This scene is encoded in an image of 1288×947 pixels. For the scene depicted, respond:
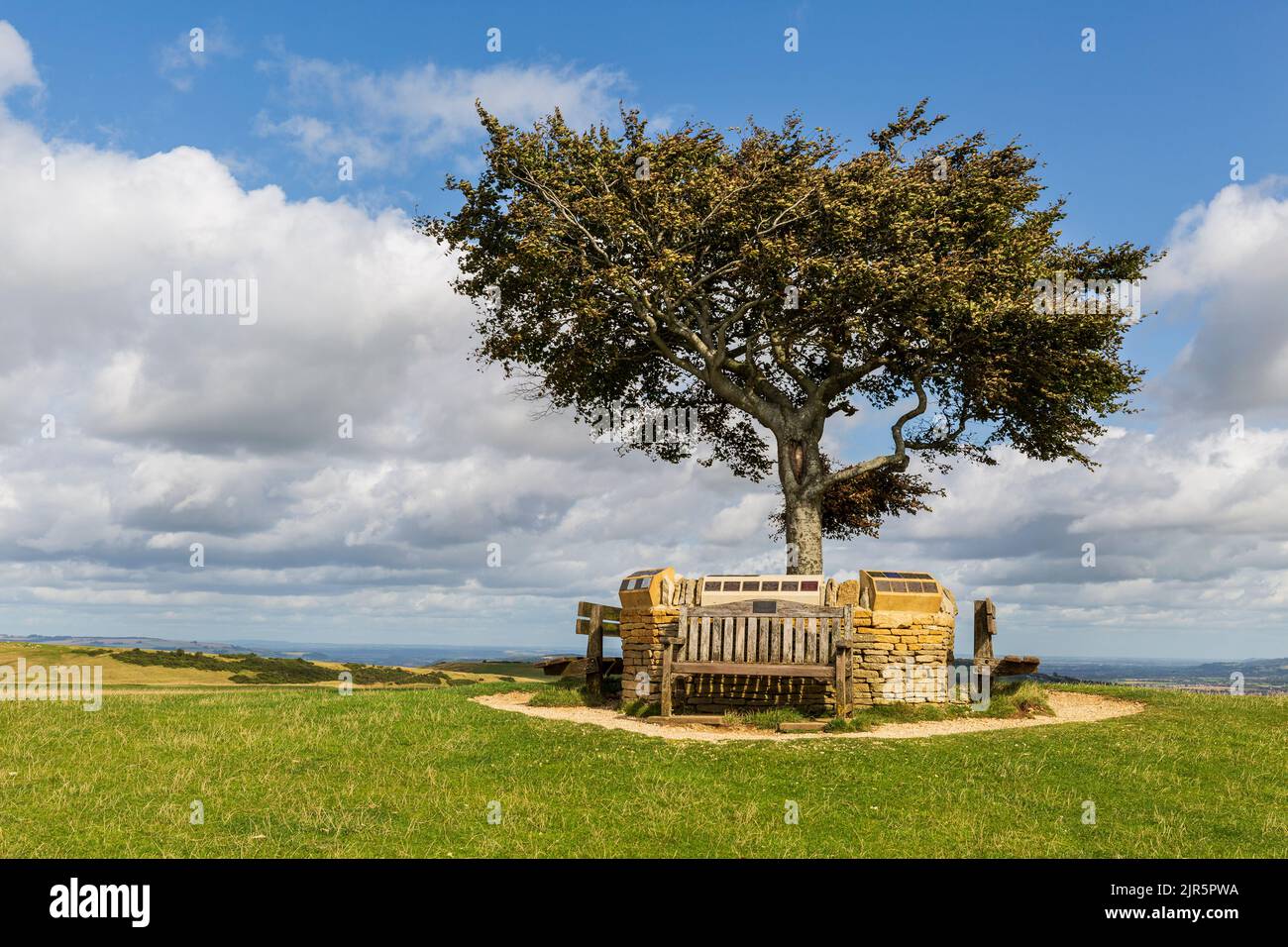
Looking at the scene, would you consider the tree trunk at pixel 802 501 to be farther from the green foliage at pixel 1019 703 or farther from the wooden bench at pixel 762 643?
the wooden bench at pixel 762 643

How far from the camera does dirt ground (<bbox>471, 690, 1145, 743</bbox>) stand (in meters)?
17.3

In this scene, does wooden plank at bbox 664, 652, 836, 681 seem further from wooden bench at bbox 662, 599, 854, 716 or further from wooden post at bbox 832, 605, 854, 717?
wooden post at bbox 832, 605, 854, 717

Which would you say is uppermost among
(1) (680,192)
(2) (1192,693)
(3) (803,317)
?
(1) (680,192)

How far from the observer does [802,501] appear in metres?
27.6

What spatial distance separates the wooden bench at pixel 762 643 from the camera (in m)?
19.0

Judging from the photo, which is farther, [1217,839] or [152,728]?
[152,728]

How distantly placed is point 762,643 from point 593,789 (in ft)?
25.1

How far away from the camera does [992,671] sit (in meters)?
21.9

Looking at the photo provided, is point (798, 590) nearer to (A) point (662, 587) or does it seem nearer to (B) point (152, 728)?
(A) point (662, 587)

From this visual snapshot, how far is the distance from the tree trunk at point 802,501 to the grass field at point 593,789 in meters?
9.56

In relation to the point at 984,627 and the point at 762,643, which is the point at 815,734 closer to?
the point at 762,643
